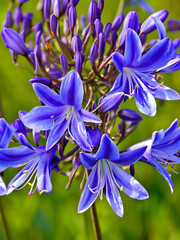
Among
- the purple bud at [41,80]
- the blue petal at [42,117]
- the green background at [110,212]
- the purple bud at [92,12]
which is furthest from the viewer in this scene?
the green background at [110,212]

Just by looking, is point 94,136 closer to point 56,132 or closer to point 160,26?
point 56,132

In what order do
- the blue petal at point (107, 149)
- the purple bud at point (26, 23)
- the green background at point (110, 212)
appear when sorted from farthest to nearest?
1. the green background at point (110, 212)
2. the purple bud at point (26, 23)
3. the blue petal at point (107, 149)

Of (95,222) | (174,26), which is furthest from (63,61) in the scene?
(174,26)

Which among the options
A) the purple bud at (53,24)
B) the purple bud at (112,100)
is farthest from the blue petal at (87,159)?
the purple bud at (53,24)

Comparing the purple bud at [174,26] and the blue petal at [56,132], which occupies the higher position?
the purple bud at [174,26]

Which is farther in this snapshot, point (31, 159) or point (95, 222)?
point (95, 222)

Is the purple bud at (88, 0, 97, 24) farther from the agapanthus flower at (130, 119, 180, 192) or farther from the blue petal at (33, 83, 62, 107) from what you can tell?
the agapanthus flower at (130, 119, 180, 192)

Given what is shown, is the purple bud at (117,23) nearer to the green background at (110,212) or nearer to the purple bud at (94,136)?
the purple bud at (94,136)

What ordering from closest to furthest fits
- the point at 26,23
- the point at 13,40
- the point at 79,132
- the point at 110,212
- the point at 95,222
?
the point at 79,132 < the point at 13,40 < the point at 95,222 < the point at 26,23 < the point at 110,212

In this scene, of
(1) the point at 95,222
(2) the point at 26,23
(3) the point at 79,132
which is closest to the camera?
(3) the point at 79,132
